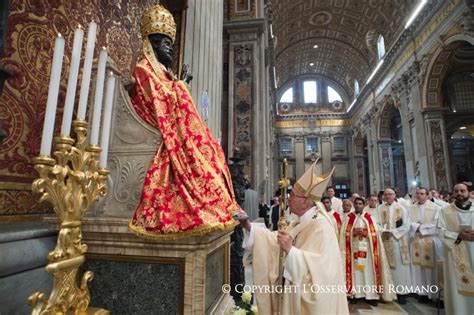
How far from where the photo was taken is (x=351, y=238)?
197 inches

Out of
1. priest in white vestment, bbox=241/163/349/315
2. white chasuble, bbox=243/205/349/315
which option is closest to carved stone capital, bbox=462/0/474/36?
priest in white vestment, bbox=241/163/349/315

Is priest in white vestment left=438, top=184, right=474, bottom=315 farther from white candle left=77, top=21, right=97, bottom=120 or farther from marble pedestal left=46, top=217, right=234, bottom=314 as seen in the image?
white candle left=77, top=21, right=97, bottom=120

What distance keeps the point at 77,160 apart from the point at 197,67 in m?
3.16

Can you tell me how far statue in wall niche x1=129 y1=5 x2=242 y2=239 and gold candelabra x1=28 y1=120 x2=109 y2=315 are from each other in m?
0.37

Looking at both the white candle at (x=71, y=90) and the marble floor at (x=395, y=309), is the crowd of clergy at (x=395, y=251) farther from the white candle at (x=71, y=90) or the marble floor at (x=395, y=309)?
the white candle at (x=71, y=90)

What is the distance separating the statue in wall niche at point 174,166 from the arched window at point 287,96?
28.8m

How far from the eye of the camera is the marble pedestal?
1399mm

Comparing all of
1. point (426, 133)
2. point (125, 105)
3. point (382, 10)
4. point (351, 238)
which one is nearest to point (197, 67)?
point (125, 105)

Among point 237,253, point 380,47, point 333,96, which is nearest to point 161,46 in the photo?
point 237,253

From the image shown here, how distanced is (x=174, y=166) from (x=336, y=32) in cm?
2452

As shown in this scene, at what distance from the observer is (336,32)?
2217 centimetres

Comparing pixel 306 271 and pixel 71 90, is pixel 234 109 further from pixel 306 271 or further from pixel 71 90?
pixel 71 90

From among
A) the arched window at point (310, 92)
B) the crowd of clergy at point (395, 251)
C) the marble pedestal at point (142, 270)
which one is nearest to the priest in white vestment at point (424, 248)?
the crowd of clergy at point (395, 251)

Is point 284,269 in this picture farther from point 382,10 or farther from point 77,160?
point 382,10
